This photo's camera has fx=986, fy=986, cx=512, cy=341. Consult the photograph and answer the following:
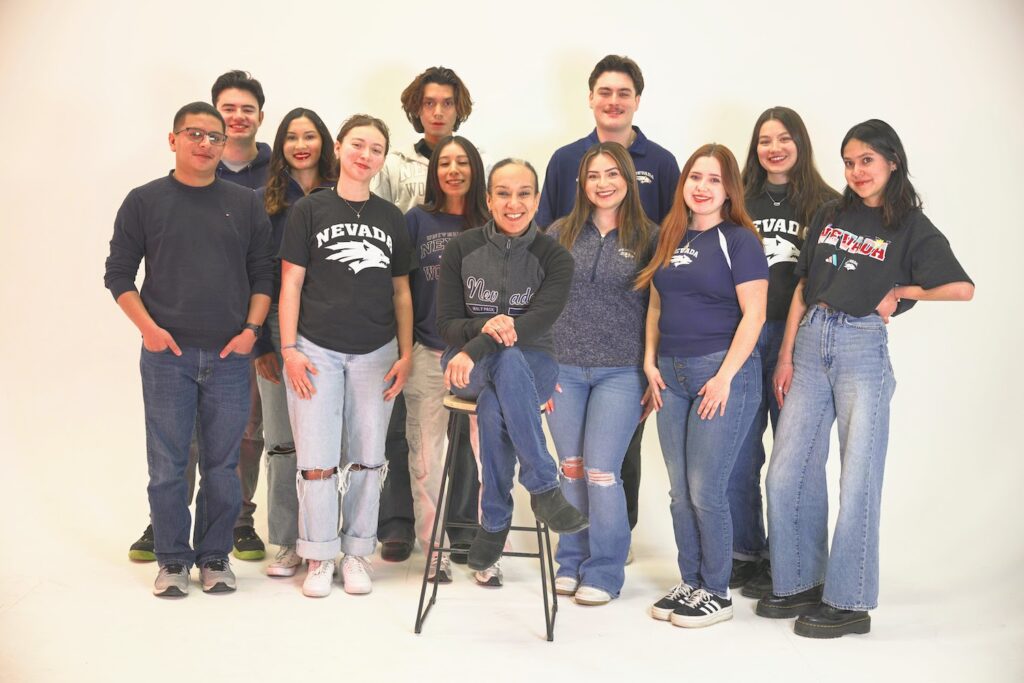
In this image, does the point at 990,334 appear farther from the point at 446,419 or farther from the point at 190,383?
the point at 190,383

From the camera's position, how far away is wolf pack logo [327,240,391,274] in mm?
3408

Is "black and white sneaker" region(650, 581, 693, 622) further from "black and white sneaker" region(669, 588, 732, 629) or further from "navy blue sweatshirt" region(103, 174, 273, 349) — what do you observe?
"navy blue sweatshirt" region(103, 174, 273, 349)

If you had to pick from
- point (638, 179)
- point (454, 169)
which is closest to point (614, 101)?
point (638, 179)

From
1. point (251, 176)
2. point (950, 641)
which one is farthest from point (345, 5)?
point (950, 641)

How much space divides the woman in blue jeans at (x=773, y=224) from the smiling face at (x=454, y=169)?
1.03 m

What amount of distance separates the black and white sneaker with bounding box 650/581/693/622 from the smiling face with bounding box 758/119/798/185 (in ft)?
4.92

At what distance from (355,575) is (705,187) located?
182cm

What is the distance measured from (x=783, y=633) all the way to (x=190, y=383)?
216cm

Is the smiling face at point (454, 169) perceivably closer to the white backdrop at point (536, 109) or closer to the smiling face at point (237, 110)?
the smiling face at point (237, 110)

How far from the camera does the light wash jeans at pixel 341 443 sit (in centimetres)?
344

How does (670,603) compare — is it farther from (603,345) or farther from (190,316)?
(190,316)

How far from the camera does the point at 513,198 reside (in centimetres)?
308

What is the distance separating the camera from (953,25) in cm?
458

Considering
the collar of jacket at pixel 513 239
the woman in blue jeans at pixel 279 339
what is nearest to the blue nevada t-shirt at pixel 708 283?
the collar of jacket at pixel 513 239
